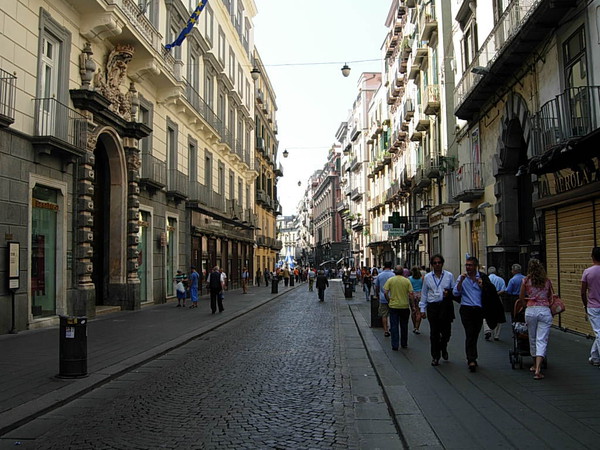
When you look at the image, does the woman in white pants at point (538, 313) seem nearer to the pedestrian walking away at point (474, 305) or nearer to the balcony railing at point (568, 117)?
the pedestrian walking away at point (474, 305)

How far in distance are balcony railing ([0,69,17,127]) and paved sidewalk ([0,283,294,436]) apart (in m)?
4.54

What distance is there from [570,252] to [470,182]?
947 cm

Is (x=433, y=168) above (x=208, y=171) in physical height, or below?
below

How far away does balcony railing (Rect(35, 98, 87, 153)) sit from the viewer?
1388 cm

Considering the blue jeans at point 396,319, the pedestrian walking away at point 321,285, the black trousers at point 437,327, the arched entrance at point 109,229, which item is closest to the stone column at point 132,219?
the arched entrance at point 109,229

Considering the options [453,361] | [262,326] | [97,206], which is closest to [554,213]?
[453,361]

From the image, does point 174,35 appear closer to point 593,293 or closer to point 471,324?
point 471,324

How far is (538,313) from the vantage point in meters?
7.91

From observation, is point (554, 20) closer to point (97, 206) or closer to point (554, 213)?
point (554, 213)

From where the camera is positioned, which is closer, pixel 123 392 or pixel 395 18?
pixel 123 392

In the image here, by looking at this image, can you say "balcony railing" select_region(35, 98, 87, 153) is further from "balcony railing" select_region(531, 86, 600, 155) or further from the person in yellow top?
"balcony railing" select_region(531, 86, 600, 155)

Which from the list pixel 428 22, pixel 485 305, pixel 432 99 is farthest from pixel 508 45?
pixel 428 22

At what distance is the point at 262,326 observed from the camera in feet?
52.9

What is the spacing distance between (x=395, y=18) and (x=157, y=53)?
1155 inches
